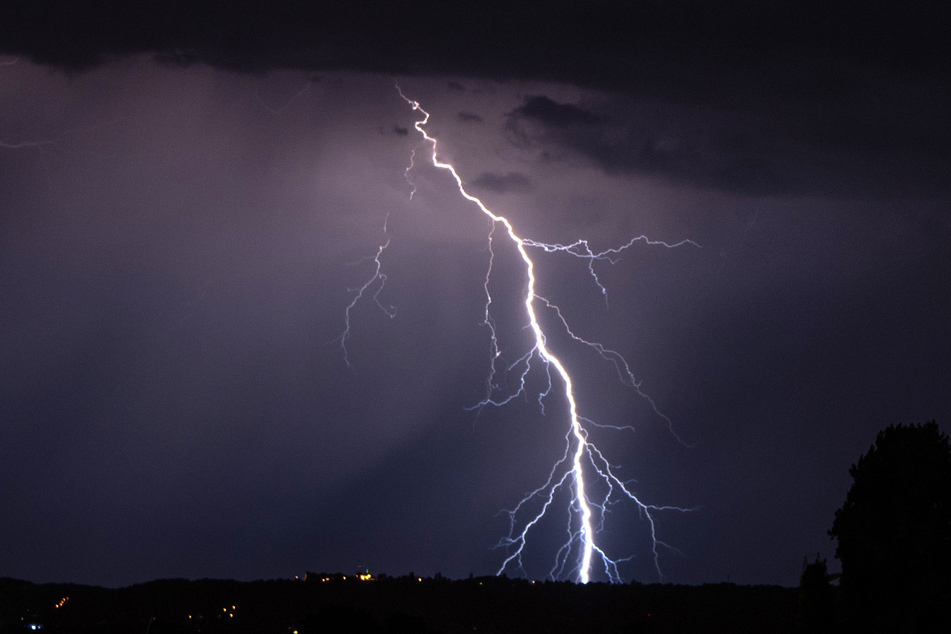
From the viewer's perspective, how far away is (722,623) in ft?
148

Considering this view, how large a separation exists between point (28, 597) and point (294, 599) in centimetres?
1610

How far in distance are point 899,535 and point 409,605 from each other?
35.0 metres

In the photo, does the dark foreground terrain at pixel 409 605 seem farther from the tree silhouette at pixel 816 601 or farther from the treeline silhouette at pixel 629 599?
the tree silhouette at pixel 816 601

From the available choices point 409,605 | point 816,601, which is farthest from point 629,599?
point 816,601

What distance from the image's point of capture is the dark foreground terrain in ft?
152

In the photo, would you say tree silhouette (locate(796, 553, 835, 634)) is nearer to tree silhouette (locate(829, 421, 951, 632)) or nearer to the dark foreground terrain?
tree silhouette (locate(829, 421, 951, 632))

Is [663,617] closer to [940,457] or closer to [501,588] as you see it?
[501,588]

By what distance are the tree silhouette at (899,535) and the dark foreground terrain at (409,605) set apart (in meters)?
20.4

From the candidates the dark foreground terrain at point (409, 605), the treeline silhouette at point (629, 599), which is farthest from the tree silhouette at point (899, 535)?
the dark foreground terrain at point (409, 605)

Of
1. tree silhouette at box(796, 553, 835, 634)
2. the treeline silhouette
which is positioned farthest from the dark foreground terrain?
tree silhouette at box(796, 553, 835, 634)

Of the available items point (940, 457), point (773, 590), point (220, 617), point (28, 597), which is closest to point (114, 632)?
point (220, 617)

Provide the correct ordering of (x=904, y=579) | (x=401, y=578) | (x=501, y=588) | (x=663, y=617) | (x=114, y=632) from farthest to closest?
(x=401, y=578) < (x=501, y=588) < (x=663, y=617) < (x=114, y=632) < (x=904, y=579)

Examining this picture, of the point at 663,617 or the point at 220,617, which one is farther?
the point at 220,617

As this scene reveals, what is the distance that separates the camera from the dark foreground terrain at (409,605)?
46.3 m
